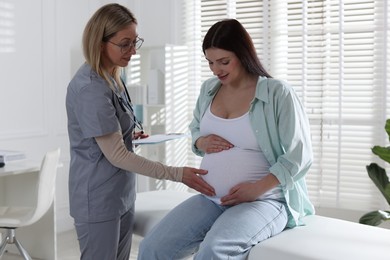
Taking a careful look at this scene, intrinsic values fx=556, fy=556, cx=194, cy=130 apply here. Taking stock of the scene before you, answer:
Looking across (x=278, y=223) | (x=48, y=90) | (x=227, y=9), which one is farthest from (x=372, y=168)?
(x=48, y=90)

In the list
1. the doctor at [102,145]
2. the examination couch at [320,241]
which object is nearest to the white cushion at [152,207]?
the examination couch at [320,241]

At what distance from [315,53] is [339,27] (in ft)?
0.79

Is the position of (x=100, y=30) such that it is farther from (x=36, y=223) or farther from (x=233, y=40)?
(x=36, y=223)

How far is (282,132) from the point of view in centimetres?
200

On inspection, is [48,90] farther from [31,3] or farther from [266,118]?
[266,118]

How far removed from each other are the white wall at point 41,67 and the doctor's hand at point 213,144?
211cm

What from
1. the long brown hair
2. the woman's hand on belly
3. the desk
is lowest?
the desk


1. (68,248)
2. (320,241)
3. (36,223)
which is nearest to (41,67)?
(36,223)

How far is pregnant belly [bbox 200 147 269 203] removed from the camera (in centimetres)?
201

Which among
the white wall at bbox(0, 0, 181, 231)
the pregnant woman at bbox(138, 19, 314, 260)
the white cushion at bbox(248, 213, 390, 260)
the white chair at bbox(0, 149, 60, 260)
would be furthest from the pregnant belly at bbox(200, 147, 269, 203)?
the white wall at bbox(0, 0, 181, 231)

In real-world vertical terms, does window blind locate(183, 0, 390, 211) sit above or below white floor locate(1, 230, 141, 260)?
above

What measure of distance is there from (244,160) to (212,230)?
308 mm

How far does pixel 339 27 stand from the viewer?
3752mm

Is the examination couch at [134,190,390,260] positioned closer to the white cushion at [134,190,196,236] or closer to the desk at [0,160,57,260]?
the white cushion at [134,190,196,236]
